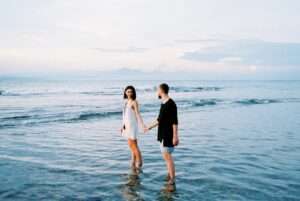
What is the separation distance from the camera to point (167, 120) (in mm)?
7574

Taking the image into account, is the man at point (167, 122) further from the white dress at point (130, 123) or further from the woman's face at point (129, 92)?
the white dress at point (130, 123)

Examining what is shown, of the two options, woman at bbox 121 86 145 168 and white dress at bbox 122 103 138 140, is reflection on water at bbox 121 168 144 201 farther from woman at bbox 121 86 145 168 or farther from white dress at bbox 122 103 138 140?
white dress at bbox 122 103 138 140

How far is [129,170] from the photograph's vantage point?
29.7 feet

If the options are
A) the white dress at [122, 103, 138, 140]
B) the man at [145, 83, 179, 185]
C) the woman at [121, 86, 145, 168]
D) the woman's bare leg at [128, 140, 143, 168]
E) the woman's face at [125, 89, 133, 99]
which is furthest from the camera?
the woman's bare leg at [128, 140, 143, 168]

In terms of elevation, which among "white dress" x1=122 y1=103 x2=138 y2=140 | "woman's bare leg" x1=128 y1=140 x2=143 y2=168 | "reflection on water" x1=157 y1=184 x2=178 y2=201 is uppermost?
"white dress" x1=122 y1=103 x2=138 y2=140

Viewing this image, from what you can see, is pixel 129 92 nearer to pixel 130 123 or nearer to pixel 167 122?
pixel 130 123

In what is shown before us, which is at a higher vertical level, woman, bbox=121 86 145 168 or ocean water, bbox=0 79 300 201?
woman, bbox=121 86 145 168

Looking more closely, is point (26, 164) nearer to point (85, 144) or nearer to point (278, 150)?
point (85, 144)

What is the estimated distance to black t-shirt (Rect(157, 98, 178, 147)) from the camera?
7.54m

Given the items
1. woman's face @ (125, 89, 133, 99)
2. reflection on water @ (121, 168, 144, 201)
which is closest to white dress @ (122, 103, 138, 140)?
woman's face @ (125, 89, 133, 99)

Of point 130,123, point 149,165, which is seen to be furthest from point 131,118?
point 149,165

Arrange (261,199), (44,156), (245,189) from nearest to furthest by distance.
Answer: (261,199) → (245,189) → (44,156)

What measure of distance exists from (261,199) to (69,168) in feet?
15.3

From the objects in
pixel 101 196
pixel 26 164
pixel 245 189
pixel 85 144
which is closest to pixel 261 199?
pixel 245 189
